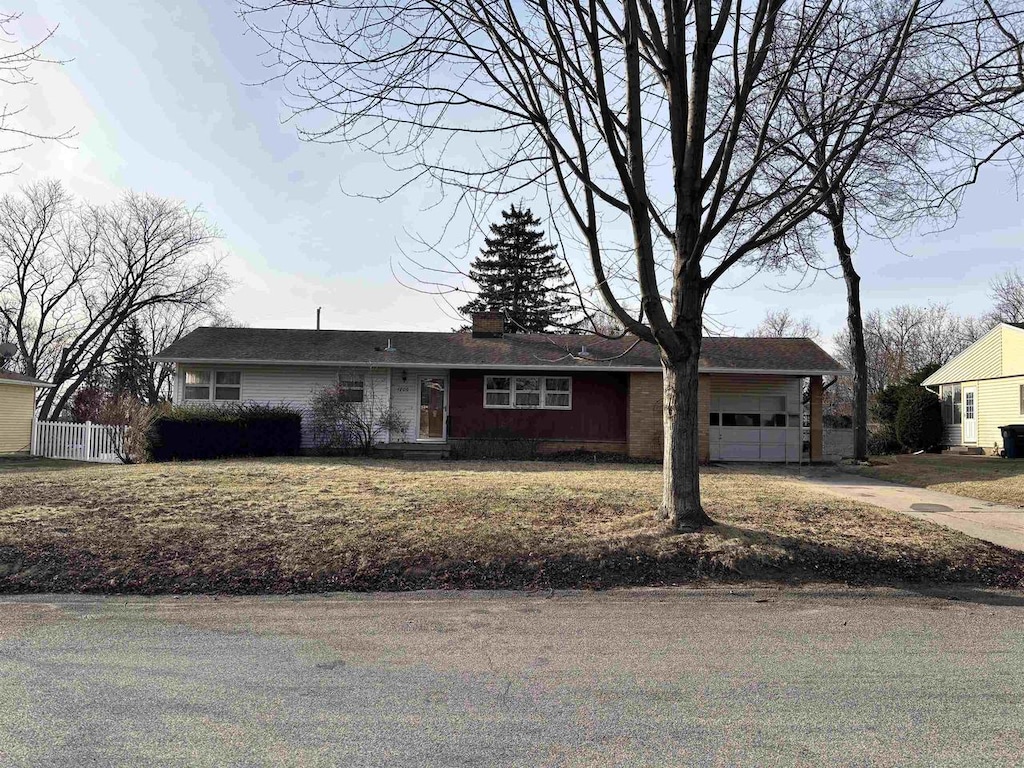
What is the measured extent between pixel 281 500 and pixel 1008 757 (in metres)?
7.95

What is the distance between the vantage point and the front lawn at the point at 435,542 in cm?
545

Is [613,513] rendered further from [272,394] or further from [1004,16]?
[272,394]

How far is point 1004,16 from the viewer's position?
633 cm

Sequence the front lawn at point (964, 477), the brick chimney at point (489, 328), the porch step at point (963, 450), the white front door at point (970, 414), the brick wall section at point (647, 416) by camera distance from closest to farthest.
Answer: the front lawn at point (964, 477) < the brick wall section at point (647, 416) < the brick chimney at point (489, 328) < the porch step at point (963, 450) < the white front door at point (970, 414)

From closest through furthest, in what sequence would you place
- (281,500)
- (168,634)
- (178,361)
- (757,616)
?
(168,634)
(757,616)
(281,500)
(178,361)

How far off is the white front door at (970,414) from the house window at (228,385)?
25816 mm

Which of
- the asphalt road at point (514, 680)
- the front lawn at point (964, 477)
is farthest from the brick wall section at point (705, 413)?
the asphalt road at point (514, 680)

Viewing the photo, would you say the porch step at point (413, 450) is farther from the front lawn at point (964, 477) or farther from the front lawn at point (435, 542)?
the front lawn at point (964, 477)

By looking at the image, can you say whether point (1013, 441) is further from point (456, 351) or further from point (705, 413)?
point (456, 351)

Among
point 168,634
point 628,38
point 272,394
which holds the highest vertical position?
point 628,38

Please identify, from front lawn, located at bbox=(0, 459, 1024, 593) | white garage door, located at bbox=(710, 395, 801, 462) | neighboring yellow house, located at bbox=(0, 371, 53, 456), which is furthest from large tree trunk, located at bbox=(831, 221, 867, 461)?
neighboring yellow house, located at bbox=(0, 371, 53, 456)

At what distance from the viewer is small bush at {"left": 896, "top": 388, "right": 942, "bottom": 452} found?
25141 mm

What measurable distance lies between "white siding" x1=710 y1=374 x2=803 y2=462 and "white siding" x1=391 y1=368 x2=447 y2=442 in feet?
26.9

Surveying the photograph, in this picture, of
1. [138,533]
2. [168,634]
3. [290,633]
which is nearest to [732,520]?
[290,633]
